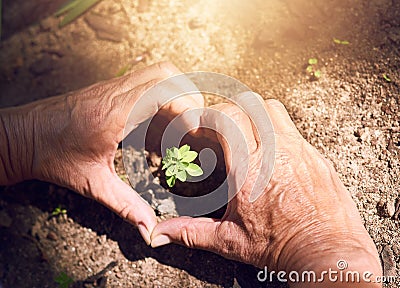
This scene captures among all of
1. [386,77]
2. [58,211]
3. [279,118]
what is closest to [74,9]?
[58,211]

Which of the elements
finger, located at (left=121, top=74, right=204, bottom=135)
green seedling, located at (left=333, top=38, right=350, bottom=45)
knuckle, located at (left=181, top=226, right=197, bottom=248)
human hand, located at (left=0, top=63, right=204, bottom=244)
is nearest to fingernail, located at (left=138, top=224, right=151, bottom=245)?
human hand, located at (left=0, top=63, right=204, bottom=244)

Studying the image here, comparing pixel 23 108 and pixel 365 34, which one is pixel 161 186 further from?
pixel 365 34

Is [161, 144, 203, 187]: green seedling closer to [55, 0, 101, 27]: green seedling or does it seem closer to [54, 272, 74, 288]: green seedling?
[54, 272, 74, 288]: green seedling

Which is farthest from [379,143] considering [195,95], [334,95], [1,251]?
[1,251]

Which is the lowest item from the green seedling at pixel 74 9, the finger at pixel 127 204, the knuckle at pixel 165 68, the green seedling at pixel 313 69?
the finger at pixel 127 204

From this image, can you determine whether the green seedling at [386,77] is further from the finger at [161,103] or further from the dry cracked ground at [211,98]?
the finger at [161,103]

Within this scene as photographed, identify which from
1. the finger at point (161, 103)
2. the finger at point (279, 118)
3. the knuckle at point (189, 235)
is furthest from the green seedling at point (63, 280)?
the finger at point (279, 118)
